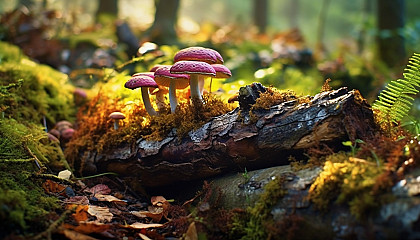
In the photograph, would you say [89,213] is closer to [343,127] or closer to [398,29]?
[343,127]

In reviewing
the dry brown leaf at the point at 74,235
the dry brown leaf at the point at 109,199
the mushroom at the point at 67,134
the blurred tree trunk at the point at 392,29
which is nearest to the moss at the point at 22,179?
the dry brown leaf at the point at 74,235

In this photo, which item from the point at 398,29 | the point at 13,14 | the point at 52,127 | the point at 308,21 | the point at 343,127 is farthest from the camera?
the point at 308,21

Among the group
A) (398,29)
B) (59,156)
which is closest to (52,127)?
(59,156)

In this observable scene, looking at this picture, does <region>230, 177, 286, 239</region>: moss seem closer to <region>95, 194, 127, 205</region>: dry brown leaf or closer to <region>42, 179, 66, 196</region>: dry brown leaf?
<region>95, 194, 127, 205</region>: dry brown leaf

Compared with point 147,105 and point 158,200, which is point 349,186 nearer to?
point 158,200

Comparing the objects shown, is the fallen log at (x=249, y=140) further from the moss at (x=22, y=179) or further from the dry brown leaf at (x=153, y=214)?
the moss at (x=22, y=179)

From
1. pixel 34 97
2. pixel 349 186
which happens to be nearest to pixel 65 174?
pixel 34 97
